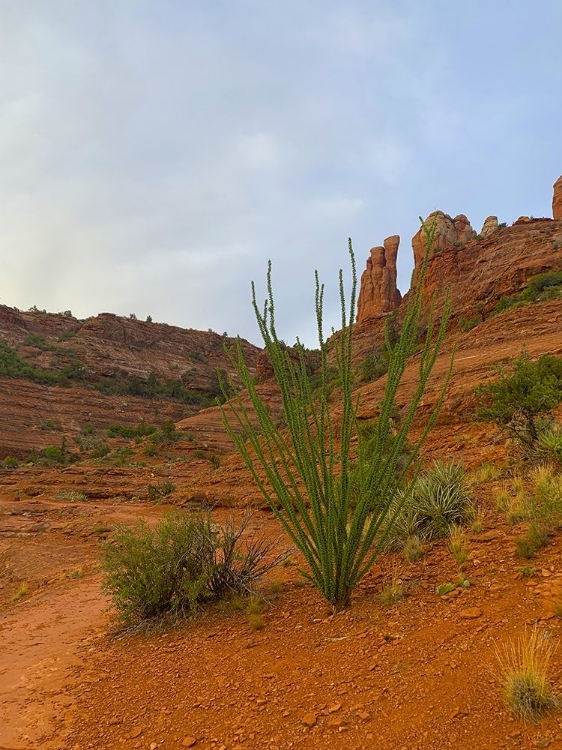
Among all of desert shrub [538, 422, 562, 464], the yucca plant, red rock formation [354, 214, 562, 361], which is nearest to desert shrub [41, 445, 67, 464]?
red rock formation [354, 214, 562, 361]

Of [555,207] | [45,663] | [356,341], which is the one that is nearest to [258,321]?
[45,663]

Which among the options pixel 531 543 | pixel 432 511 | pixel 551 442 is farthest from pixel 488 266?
pixel 531 543

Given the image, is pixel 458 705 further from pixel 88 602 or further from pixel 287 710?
pixel 88 602

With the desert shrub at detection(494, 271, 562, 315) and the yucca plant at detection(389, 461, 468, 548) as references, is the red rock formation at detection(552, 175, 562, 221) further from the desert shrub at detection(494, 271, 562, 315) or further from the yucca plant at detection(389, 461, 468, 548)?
the yucca plant at detection(389, 461, 468, 548)

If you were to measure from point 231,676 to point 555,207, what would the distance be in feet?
224

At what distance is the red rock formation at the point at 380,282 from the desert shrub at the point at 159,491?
55901mm

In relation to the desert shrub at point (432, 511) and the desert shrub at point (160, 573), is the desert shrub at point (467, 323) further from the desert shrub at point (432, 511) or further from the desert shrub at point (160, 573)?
the desert shrub at point (160, 573)

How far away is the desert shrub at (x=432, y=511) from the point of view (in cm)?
620

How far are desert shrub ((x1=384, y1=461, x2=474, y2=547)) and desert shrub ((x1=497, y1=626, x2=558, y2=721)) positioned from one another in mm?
3057

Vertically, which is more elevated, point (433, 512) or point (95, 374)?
point (95, 374)

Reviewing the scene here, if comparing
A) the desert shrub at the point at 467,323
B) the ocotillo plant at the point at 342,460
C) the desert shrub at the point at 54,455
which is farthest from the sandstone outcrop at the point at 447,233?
the ocotillo plant at the point at 342,460

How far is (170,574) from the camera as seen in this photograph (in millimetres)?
5867

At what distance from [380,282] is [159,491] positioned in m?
60.7

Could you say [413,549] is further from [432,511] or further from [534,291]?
[534,291]
